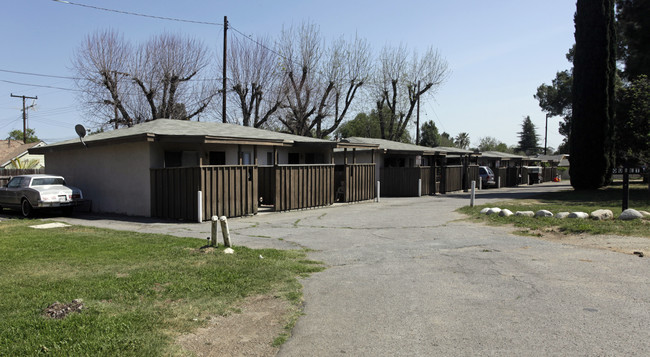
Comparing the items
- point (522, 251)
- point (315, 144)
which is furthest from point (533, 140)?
point (522, 251)

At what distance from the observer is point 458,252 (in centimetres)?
918

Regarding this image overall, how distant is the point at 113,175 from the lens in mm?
17656

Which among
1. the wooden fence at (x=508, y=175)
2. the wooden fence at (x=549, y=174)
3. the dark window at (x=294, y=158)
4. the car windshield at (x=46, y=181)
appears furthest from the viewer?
the wooden fence at (x=549, y=174)

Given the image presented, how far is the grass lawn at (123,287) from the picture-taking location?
4195mm

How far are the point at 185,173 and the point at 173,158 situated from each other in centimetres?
301

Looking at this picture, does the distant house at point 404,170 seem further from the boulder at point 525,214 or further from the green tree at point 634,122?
the boulder at point 525,214

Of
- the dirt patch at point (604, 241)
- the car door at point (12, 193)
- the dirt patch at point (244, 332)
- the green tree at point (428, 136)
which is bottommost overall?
the dirt patch at point (244, 332)

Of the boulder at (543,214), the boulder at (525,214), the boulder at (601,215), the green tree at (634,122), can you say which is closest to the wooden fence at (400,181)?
the green tree at (634,122)

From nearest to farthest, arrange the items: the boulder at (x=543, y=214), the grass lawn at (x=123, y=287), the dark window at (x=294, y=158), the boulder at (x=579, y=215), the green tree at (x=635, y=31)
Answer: the grass lawn at (x=123, y=287), the boulder at (x=579, y=215), the boulder at (x=543, y=214), the dark window at (x=294, y=158), the green tree at (x=635, y=31)

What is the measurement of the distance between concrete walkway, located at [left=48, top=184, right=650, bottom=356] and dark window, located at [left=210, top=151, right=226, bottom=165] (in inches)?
309

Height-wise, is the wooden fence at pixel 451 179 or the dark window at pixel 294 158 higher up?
the dark window at pixel 294 158

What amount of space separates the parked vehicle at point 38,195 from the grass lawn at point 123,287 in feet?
20.8

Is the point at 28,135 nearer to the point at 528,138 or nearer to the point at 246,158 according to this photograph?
the point at 246,158

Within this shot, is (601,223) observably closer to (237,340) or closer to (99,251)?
(237,340)
